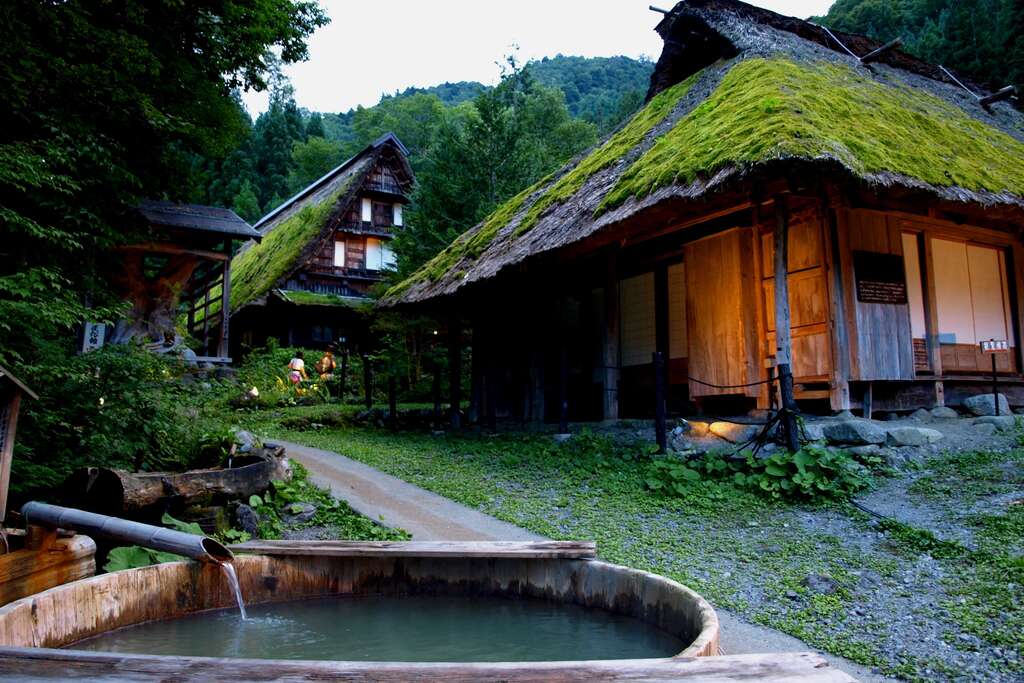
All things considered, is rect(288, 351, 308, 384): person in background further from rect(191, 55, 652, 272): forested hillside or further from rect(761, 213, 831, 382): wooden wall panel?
rect(761, 213, 831, 382): wooden wall panel

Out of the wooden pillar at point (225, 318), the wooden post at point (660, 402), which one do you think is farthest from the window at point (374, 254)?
the wooden post at point (660, 402)

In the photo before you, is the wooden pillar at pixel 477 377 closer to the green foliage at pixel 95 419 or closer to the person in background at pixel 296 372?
the person in background at pixel 296 372

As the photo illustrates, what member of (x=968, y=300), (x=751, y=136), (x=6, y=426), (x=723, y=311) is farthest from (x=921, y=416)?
(x=6, y=426)

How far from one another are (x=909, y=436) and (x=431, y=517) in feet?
16.6

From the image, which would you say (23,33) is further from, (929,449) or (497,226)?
(929,449)

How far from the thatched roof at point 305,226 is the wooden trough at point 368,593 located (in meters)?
20.9

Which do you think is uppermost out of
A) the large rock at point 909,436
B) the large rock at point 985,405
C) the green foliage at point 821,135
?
the green foliage at point 821,135

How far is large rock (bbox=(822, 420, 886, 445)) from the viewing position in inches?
288

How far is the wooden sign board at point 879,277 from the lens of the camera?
885cm

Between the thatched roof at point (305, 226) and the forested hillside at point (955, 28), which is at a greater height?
the forested hillside at point (955, 28)

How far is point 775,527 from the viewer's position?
5566 mm

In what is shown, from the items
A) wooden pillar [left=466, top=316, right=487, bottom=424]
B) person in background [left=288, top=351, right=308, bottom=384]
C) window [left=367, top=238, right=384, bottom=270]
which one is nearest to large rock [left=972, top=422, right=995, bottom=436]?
wooden pillar [left=466, top=316, right=487, bottom=424]

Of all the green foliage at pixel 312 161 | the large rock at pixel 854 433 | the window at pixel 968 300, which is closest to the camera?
the large rock at pixel 854 433

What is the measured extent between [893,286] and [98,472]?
29.9ft
